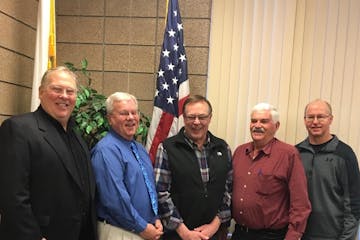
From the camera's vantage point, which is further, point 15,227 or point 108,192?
point 108,192

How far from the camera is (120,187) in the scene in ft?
7.07

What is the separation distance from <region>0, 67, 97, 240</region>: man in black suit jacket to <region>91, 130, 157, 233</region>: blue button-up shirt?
0.25 ft

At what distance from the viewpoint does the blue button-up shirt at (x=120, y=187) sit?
2.15 meters

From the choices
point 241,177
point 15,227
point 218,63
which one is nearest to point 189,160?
point 241,177

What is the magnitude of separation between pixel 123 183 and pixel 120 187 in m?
0.04

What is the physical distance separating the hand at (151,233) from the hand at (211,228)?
27 centimetres

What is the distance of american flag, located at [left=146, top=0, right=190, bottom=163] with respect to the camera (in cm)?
311

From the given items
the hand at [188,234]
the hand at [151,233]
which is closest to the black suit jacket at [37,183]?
the hand at [151,233]

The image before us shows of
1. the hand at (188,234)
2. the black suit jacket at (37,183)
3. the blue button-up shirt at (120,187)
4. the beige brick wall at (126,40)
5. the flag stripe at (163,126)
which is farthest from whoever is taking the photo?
the beige brick wall at (126,40)

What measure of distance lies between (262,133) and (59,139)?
4.11 ft

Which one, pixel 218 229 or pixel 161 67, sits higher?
pixel 161 67

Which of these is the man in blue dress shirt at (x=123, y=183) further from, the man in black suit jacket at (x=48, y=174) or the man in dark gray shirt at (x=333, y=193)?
the man in dark gray shirt at (x=333, y=193)

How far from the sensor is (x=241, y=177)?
2.58m

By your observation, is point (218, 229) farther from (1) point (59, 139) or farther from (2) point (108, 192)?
(1) point (59, 139)
